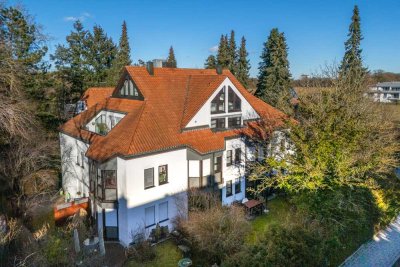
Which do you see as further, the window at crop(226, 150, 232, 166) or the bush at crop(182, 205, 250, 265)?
the window at crop(226, 150, 232, 166)

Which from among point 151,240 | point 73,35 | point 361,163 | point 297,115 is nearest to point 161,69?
point 297,115

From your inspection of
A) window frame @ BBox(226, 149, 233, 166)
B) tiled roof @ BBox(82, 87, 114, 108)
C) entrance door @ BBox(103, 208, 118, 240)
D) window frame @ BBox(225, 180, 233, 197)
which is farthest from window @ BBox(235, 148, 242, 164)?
tiled roof @ BBox(82, 87, 114, 108)

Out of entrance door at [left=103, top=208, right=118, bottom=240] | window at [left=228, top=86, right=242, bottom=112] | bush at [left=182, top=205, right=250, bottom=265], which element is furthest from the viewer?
window at [left=228, top=86, right=242, bottom=112]

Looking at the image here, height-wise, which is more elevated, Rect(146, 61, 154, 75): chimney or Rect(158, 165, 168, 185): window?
Rect(146, 61, 154, 75): chimney

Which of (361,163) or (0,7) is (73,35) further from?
(361,163)

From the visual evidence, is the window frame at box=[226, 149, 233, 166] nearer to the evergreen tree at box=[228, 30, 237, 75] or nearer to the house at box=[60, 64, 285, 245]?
the house at box=[60, 64, 285, 245]

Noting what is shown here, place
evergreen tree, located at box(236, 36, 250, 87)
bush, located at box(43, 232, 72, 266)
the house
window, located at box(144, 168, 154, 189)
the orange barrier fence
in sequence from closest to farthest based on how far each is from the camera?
1. bush, located at box(43, 232, 72, 266)
2. the house
3. window, located at box(144, 168, 154, 189)
4. the orange barrier fence
5. evergreen tree, located at box(236, 36, 250, 87)

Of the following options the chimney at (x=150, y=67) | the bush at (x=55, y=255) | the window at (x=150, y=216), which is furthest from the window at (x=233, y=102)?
the bush at (x=55, y=255)
